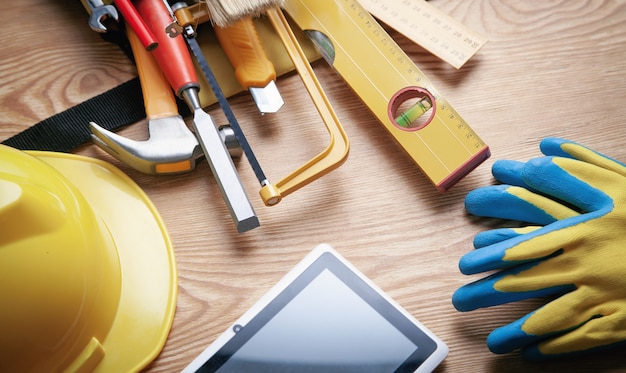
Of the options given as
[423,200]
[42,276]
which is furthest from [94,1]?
[423,200]

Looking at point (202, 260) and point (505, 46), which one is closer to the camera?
point (202, 260)

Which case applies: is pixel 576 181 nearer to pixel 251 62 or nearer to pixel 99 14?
pixel 251 62

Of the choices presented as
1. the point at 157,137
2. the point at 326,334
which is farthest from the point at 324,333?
the point at 157,137

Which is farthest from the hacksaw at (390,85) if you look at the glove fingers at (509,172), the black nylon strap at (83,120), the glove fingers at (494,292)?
the black nylon strap at (83,120)

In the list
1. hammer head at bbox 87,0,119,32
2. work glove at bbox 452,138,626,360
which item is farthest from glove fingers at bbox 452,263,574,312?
hammer head at bbox 87,0,119,32

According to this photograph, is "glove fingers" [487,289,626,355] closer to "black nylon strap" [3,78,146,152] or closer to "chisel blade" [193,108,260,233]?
"chisel blade" [193,108,260,233]

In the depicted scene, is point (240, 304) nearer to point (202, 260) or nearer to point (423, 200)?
point (202, 260)

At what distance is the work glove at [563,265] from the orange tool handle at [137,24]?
1.40 ft

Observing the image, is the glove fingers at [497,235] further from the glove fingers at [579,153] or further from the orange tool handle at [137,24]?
the orange tool handle at [137,24]

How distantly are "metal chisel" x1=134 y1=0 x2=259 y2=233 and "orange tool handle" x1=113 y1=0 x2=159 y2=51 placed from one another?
0.06ft

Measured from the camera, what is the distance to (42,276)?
554 millimetres

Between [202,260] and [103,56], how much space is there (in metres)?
0.29

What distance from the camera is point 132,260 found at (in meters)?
0.70

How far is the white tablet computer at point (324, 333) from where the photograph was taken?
0.65 metres
